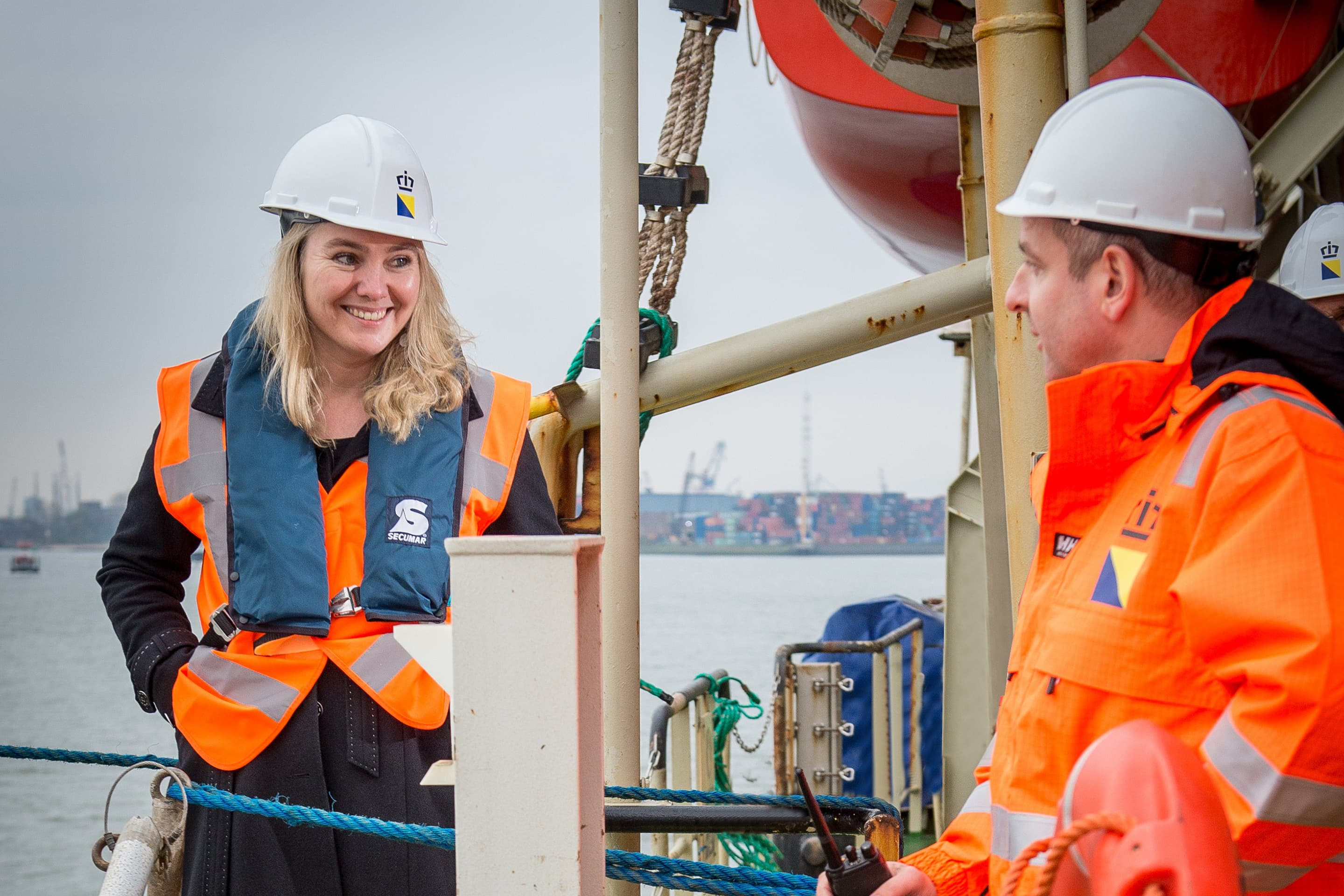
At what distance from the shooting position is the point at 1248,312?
1.34 metres

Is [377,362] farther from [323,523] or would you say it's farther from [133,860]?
[133,860]

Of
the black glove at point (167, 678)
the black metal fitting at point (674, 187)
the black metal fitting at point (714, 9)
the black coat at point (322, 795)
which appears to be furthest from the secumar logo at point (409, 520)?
the black metal fitting at point (714, 9)

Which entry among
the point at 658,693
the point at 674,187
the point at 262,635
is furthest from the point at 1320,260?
the point at 262,635

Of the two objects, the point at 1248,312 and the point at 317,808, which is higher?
the point at 1248,312

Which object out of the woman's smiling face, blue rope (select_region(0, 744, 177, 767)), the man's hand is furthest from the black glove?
the man's hand

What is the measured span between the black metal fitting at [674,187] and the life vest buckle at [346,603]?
1.69 meters

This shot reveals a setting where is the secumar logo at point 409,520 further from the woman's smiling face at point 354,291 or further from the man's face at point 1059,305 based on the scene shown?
the man's face at point 1059,305

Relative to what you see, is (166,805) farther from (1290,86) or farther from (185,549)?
(1290,86)

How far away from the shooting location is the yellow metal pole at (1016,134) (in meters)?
2.39

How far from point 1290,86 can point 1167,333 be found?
14.8ft

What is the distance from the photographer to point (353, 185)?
2203 millimetres

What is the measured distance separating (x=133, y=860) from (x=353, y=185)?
1188mm

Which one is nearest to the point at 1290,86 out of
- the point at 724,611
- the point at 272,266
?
the point at 272,266

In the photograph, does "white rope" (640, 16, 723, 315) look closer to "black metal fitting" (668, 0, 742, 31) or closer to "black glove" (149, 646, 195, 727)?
"black metal fitting" (668, 0, 742, 31)
